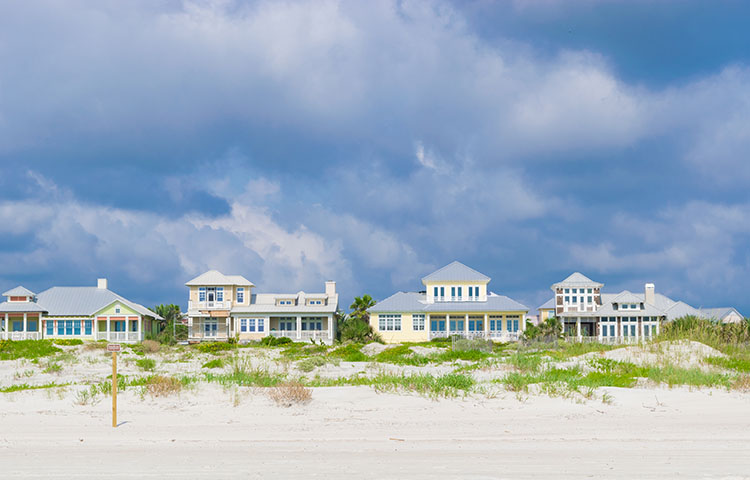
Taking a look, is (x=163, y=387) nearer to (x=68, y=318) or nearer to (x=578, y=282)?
(x=68, y=318)

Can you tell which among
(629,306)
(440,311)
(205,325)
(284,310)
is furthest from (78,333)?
(629,306)

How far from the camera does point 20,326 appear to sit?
176 ft

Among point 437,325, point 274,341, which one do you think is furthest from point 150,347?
point 437,325

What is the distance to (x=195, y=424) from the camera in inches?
518

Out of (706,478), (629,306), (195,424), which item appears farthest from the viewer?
(629,306)

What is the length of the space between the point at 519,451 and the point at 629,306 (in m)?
51.4

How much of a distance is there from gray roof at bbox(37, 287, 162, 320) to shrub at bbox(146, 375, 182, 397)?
1603 inches

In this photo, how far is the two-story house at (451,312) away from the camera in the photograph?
172 feet

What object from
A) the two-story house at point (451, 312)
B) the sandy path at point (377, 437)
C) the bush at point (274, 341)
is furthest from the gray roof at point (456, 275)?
the sandy path at point (377, 437)

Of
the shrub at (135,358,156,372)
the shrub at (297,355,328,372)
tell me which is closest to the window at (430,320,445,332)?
the shrub at (297,355,328,372)

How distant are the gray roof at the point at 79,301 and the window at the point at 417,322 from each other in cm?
2052

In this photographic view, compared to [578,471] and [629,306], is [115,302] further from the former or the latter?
[578,471]

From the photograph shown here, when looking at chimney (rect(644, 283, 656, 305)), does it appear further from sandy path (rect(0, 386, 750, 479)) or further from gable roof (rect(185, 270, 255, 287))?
sandy path (rect(0, 386, 750, 479))

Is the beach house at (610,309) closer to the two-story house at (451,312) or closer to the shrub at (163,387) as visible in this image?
the two-story house at (451,312)
